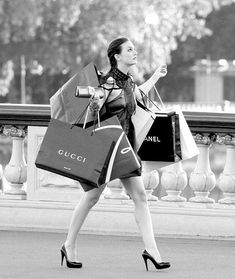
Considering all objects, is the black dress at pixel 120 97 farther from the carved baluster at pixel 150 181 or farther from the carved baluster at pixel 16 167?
the carved baluster at pixel 16 167

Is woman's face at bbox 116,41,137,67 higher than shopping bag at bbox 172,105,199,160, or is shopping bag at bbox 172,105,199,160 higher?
woman's face at bbox 116,41,137,67

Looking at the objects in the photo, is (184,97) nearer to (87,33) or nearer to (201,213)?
(87,33)

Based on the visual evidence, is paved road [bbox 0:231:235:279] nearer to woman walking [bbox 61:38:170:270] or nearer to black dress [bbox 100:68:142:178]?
woman walking [bbox 61:38:170:270]

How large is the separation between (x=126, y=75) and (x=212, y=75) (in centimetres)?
7508

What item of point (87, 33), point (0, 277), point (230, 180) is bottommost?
point (0, 277)

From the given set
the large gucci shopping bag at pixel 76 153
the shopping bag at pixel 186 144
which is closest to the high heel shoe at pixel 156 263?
the large gucci shopping bag at pixel 76 153

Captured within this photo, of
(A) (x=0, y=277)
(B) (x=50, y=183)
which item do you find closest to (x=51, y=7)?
(B) (x=50, y=183)

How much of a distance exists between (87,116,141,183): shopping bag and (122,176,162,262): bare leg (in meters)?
0.24

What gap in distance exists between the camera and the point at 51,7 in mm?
48250

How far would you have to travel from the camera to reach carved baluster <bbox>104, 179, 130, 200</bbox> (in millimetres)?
11906

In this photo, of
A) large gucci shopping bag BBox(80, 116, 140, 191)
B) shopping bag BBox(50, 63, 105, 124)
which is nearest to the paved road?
large gucci shopping bag BBox(80, 116, 140, 191)

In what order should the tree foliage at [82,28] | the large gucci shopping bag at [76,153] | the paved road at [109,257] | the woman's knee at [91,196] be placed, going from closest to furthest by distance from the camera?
the large gucci shopping bag at [76,153]
the paved road at [109,257]
the woman's knee at [91,196]
the tree foliage at [82,28]

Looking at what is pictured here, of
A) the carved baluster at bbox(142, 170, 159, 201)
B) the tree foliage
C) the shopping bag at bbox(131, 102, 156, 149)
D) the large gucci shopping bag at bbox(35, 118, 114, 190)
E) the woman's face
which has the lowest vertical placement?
the carved baluster at bbox(142, 170, 159, 201)

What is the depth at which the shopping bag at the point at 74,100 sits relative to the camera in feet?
31.5
